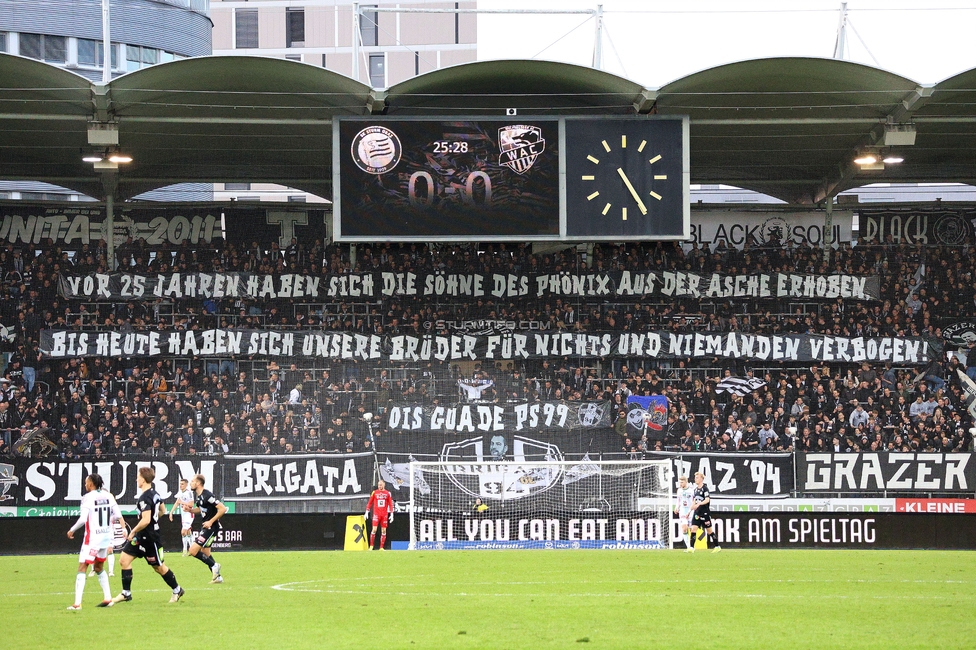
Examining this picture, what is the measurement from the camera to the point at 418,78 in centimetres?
2514

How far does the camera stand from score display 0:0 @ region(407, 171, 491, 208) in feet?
85.8

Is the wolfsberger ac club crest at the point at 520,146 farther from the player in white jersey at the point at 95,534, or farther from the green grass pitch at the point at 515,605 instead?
the player in white jersey at the point at 95,534

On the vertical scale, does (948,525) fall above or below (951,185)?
below

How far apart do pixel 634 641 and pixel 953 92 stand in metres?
18.5

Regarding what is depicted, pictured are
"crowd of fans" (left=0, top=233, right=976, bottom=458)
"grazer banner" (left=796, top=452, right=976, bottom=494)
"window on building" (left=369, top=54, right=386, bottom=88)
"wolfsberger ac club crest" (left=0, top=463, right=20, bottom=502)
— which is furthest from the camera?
"window on building" (left=369, top=54, right=386, bottom=88)

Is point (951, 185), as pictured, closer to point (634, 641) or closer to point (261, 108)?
point (261, 108)

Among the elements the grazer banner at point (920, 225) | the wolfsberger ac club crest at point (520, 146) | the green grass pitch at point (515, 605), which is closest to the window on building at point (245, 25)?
the grazer banner at point (920, 225)

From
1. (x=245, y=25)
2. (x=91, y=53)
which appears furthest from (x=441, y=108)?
(x=245, y=25)

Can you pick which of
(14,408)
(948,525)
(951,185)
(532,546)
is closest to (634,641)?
(532,546)

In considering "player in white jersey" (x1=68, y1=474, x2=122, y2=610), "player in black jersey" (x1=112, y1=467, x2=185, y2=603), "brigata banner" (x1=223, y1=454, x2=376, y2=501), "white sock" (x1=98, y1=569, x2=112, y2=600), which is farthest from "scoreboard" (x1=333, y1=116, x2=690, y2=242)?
"white sock" (x1=98, y1=569, x2=112, y2=600)

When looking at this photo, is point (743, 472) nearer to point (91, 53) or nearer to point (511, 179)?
point (511, 179)

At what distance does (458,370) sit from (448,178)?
7.23m

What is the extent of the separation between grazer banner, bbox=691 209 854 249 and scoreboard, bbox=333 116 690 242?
8453mm

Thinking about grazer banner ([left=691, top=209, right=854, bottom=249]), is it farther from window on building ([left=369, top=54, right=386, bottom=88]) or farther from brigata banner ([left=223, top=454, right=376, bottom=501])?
window on building ([left=369, top=54, right=386, bottom=88])
